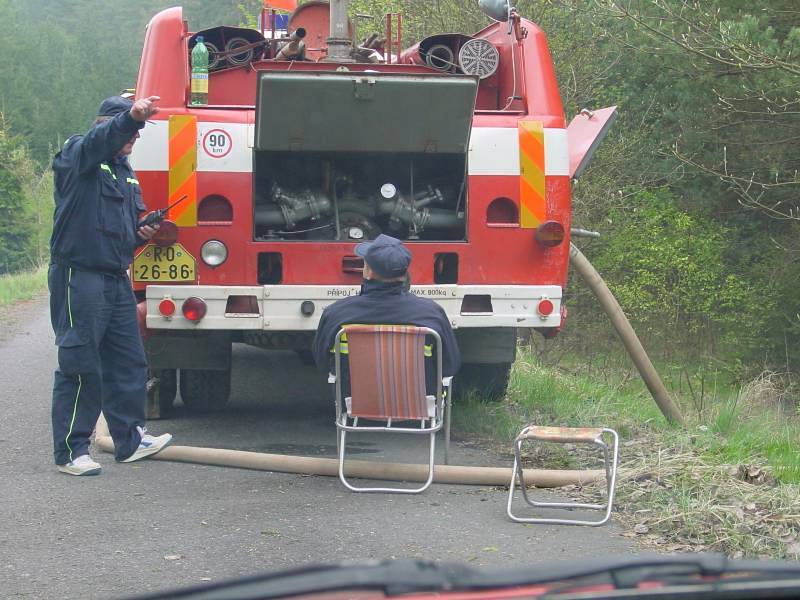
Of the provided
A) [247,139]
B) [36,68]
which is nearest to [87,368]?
[247,139]

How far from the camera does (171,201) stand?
6.75m

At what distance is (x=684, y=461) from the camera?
5.91 meters

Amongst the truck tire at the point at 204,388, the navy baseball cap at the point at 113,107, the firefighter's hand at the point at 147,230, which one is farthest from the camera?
the truck tire at the point at 204,388

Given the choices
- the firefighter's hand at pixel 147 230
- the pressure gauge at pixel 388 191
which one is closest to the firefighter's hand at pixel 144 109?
the firefighter's hand at pixel 147 230

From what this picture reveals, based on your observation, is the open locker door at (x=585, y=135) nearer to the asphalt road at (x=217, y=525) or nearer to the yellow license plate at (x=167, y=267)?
the asphalt road at (x=217, y=525)

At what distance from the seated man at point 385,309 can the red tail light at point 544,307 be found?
1039 millimetres

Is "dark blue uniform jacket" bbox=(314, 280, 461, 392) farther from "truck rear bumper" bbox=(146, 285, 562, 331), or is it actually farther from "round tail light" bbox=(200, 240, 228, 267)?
"round tail light" bbox=(200, 240, 228, 267)

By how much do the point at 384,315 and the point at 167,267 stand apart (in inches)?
57.5

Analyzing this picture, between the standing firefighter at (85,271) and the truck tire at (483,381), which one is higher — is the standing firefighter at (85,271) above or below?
above

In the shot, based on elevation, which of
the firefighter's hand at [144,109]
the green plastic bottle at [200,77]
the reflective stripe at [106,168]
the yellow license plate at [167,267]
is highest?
the green plastic bottle at [200,77]

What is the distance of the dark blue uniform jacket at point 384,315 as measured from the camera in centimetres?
598

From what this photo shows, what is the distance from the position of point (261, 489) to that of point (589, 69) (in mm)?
10326

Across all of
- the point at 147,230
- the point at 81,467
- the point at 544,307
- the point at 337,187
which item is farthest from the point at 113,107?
the point at 544,307

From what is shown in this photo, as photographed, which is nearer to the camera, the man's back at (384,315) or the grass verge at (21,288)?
the man's back at (384,315)
